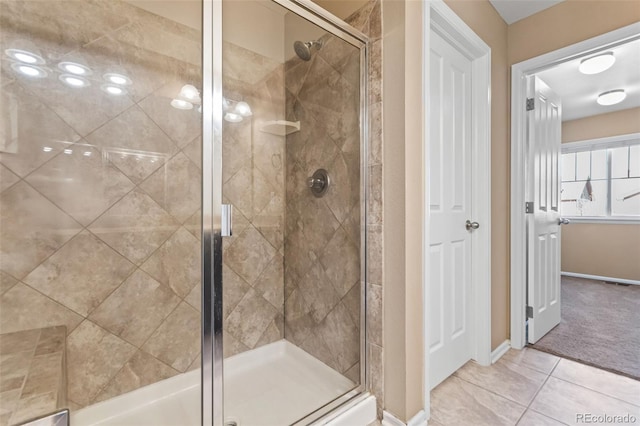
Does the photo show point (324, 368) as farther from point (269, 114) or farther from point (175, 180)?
point (269, 114)

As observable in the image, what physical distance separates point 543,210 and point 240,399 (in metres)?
2.49

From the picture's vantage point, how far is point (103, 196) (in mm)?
1459

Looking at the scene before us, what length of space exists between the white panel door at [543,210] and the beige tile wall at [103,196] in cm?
227

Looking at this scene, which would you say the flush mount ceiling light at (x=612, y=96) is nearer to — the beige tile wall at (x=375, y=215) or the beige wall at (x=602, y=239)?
the beige wall at (x=602, y=239)

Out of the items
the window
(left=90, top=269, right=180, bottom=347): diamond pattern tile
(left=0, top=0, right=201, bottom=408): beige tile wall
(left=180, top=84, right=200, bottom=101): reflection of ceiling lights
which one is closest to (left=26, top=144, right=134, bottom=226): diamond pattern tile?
(left=0, top=0, right=201, bottom=408): beige tile wall

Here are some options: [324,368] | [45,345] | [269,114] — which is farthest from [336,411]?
[269,114]

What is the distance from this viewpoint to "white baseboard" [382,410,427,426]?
132 centimetres

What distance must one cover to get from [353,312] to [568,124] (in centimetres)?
498

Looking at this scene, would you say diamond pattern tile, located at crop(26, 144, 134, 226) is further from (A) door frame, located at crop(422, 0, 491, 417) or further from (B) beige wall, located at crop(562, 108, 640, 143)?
(B) beige wall, located at crop(562, 108, 640, 143)

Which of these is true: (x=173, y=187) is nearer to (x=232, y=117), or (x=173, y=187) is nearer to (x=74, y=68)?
(x=232, y=117)

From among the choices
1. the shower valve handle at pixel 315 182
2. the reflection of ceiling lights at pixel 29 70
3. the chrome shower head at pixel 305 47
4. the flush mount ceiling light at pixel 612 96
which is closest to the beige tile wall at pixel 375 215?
the chrome shower head at pixel 305 47

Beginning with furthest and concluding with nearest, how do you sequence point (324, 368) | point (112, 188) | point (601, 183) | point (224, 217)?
1. point (601, 183)
2. point (324, 368)
3. point (112, 188)
4. point (224, 217)

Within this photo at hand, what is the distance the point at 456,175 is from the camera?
1808 millimetres

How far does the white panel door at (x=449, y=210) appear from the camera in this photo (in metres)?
1.63
